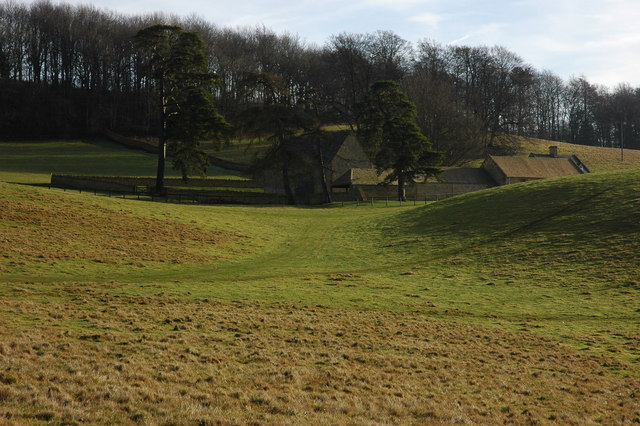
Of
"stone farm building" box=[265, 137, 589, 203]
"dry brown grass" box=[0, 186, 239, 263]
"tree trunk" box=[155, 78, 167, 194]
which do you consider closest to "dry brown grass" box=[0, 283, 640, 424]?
"dry brown grass" box=[0, 186, 239, 263]

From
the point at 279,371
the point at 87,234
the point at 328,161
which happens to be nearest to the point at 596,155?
the point at 328,161

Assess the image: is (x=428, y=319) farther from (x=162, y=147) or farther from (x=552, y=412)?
(x=162, y=147)

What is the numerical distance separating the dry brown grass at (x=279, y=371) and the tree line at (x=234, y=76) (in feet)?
222

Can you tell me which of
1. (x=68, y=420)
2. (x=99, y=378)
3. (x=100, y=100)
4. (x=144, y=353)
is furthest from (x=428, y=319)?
(x=100, y=100)

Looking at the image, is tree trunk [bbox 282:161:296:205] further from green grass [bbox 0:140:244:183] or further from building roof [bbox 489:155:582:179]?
building roof [bbox 489:155:582:179]

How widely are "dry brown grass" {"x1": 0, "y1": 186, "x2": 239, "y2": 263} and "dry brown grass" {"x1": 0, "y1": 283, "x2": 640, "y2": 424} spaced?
32.3 ft

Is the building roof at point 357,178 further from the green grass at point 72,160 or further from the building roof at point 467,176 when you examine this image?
the green grass at point 72,160

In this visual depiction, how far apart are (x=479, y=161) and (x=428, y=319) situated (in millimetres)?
90526

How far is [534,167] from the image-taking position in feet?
284

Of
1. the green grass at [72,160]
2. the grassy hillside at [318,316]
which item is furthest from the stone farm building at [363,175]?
the grassy hillside at [318,316]

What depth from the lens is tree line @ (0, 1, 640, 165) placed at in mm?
95569

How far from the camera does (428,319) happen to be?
59.9ft

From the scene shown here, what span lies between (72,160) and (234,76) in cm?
4420

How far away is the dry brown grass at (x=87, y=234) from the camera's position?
88.3ft
